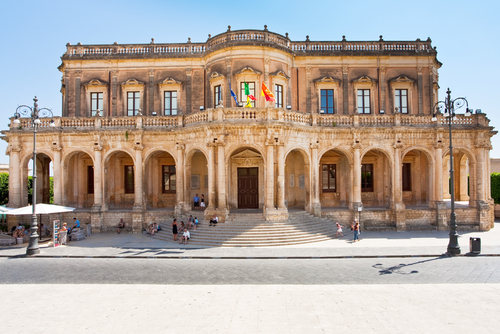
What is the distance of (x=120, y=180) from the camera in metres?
28.0

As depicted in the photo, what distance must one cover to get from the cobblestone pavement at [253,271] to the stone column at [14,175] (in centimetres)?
1041

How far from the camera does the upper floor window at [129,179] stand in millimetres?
28370

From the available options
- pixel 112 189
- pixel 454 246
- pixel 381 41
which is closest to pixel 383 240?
pixel 454 246

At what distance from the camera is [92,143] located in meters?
25.2

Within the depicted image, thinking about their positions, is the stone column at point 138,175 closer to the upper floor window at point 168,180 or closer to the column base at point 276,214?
the upper floor window at point 168,180

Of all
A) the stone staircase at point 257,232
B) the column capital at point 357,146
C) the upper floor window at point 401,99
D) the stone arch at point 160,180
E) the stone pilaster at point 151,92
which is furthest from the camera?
the upper floor window at point 401,99

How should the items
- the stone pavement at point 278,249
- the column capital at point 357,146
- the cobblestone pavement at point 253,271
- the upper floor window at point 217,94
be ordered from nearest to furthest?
the cobblestone pavement at point 253,271
the stone pavement at point 278,249
the column capital at point 357,146
the upper floor window at point 217,94

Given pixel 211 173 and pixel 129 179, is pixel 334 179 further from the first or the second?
pixel 129 179

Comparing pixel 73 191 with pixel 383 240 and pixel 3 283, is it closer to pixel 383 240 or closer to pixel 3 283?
pixel 3 283

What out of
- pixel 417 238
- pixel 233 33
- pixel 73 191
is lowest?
pixel 417 238

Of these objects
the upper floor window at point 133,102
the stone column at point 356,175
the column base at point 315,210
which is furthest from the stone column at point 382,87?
the upper floor window at point 133,102
